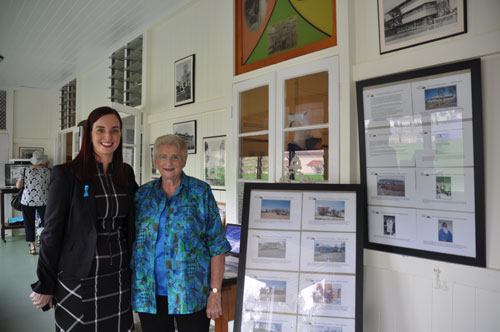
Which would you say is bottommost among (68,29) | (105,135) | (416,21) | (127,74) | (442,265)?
(442,265)

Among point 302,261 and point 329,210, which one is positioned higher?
point 329,210

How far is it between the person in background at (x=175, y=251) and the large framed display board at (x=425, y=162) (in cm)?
101

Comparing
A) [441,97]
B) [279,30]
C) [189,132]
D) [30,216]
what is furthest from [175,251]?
[30,216]

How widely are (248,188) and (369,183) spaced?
2.64ft

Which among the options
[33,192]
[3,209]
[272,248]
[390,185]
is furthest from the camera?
[3,209]

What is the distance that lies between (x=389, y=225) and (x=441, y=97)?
2.59 ft

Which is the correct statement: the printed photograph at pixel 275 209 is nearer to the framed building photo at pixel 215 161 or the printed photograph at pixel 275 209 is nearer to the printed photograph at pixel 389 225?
the printed photograph at pixel 389 225

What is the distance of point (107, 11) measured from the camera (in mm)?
4289

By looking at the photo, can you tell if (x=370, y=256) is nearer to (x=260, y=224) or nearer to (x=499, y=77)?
(x=260, y=224)

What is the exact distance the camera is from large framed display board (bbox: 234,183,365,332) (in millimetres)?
1996

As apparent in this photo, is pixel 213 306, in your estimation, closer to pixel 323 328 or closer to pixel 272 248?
pixel 272 248

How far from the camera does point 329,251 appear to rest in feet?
6.81

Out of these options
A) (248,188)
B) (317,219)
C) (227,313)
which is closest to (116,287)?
(227,313)

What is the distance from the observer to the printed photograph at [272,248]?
86.6 inches
